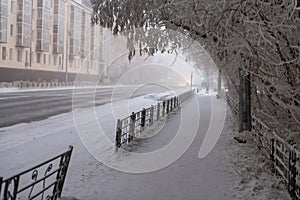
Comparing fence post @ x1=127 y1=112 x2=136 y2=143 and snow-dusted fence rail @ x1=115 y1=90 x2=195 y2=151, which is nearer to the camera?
snow-dusted fence rail @ x1=115 y1=90 x2=195 y2=151

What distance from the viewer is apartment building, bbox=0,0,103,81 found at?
145 feet

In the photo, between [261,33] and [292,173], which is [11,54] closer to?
[292,173]

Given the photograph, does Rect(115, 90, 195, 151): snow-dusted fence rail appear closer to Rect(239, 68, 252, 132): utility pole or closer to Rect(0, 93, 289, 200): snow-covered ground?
Rect(0, 93, 289, 200): snow-covered ground

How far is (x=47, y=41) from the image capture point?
173 ft

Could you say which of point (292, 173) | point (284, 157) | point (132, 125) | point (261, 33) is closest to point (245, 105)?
point (132, 125)

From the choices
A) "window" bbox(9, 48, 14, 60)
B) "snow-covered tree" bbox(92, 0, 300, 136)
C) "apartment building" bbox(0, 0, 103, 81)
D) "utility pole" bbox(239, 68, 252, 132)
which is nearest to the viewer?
"snow-covered tree" bbox(92, 0, 300, 136)

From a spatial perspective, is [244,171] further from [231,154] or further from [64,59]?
[64,59]

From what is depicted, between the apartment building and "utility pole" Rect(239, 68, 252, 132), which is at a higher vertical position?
the apartment building

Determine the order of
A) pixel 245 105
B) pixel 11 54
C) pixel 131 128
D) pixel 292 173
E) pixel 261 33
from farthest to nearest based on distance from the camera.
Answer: pixel 11 54 < pixel 131 128 < pixel 245 105 < pixel 292 173 < pixel 261 33

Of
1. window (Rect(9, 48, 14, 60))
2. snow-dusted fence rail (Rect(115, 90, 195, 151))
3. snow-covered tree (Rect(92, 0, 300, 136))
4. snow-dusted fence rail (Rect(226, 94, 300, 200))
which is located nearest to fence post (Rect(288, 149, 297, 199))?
snow-dusted fence rail (Rect(226, 94, 300, 200))

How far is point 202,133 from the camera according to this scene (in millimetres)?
13633

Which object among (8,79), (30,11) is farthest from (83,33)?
(8,79)

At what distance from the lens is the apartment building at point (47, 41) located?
44.3 metres

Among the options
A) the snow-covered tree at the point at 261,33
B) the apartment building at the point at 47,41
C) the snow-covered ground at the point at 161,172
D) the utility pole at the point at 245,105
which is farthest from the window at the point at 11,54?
the snow-covered tree at the point at 261,33
